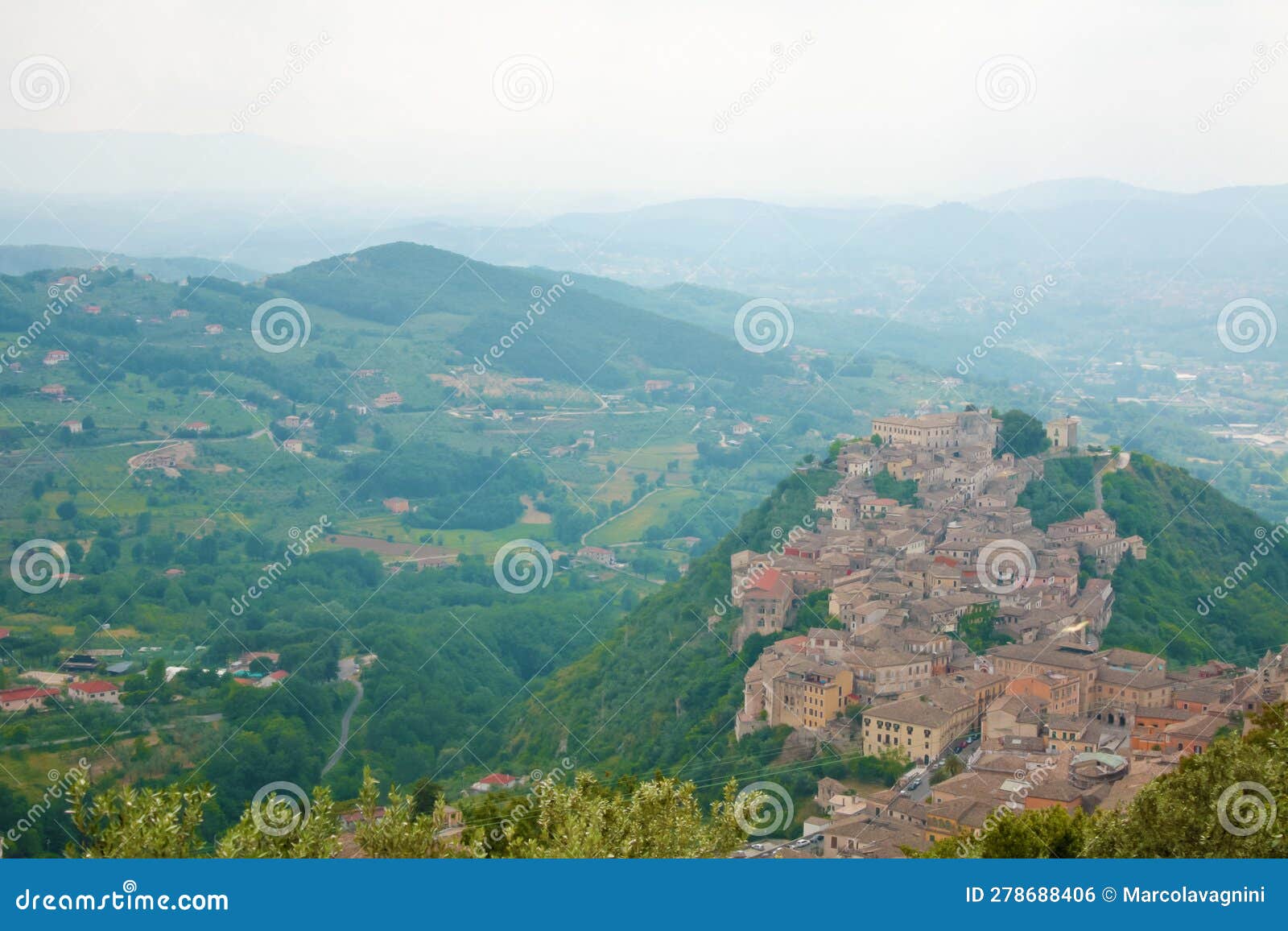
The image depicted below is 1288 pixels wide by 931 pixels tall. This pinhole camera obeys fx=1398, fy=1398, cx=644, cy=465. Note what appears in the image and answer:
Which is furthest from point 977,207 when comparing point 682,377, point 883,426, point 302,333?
point 883,426

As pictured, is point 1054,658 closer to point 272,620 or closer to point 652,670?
point 652,670

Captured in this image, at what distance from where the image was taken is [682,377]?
66688mm

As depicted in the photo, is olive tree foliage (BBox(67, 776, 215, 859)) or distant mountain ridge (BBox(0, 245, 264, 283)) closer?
olive tree foliage (BBox(67, 776, 215, 859))

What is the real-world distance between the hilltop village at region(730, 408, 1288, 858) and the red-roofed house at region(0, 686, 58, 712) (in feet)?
40.7

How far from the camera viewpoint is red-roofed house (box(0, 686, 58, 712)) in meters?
24.2

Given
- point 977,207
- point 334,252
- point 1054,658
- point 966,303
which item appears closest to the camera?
point 1054,658

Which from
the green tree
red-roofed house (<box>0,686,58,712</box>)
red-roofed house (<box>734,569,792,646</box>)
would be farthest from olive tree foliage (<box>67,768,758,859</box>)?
the green tree

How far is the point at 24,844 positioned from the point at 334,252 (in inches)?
3033

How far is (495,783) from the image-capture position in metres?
20.3

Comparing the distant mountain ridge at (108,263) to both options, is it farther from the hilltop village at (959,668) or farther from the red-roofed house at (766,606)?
the red-roofed house at (766,606)

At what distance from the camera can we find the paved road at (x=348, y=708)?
24234mm

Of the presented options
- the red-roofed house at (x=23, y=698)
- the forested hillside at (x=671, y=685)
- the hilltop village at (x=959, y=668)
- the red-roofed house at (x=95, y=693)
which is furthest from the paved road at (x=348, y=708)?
the hilltop village at (x=959, y=668)

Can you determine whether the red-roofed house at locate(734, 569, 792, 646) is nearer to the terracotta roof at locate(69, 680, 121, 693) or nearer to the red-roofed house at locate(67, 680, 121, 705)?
the red-roofed house at locate(67, 680, 121, 705)

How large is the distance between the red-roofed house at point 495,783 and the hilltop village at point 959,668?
3.70 m
